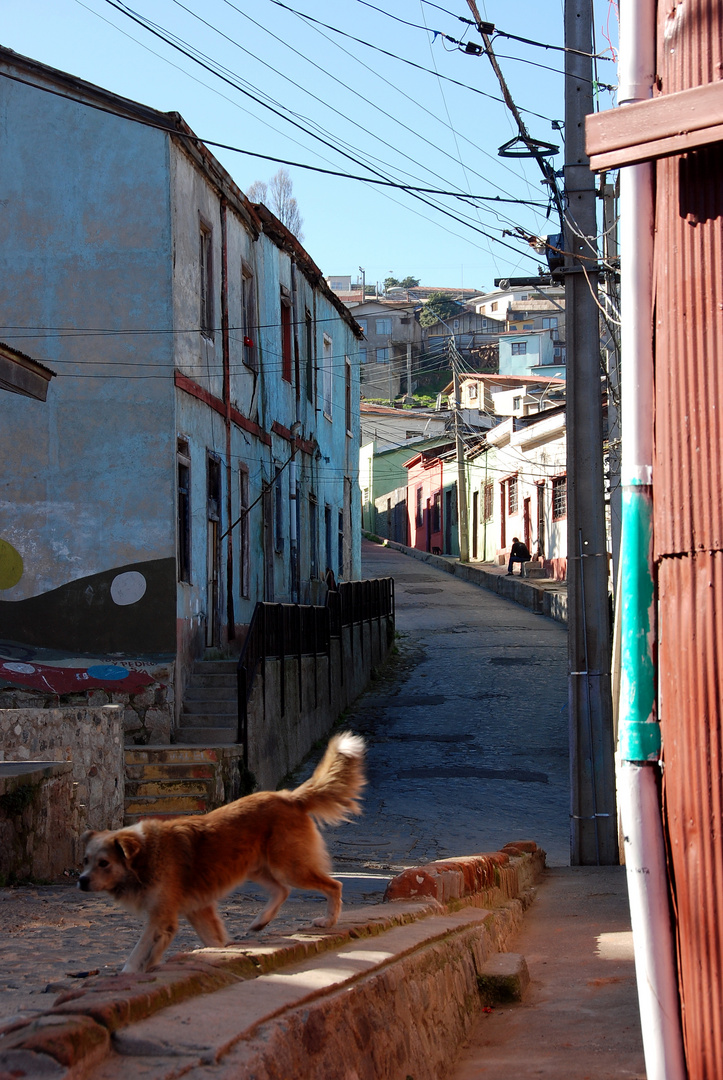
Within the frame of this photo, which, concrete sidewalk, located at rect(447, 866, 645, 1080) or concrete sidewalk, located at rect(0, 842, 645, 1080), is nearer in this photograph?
concrete sidewalk, located at rect(0, 842, 645, 1080)

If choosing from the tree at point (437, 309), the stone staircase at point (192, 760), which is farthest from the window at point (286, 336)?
the tree at point (437, 309)

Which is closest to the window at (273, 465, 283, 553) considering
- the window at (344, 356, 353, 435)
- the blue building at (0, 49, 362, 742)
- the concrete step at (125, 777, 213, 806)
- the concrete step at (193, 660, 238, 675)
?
the blue building at (0, 49, 362, 742)

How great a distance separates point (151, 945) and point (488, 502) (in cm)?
4385

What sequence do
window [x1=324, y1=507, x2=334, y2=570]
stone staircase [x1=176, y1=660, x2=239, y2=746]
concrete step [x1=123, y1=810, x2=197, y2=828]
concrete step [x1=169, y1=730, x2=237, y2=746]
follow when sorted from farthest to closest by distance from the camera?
window [x1=324, y1=507, x2=334, y2=570]
stone staircase [x1=176, y1=660, x2=239, y2=746]
concrete step [x1=169, y1=730, x2=237, y2=746]
concrete step [x1=123, y1=810, x2=197, y2=828]

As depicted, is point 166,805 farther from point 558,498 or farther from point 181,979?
Result: point 558,498

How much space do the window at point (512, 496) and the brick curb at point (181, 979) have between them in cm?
3606

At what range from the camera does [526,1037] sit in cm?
545

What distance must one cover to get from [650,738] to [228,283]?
54.8ft

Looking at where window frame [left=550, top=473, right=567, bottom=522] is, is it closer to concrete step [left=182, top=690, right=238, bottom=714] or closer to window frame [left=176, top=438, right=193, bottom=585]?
window frame [left=176, top=438, right=193, bottom=585]

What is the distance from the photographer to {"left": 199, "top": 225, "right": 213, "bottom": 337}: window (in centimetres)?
1767

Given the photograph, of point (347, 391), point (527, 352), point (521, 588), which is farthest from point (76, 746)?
point (527, 352)

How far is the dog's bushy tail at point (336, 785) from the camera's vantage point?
605 cm

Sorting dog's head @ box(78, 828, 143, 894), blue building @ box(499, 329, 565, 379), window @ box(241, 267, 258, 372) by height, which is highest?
blue building @ box(499, 329, 565, 379)

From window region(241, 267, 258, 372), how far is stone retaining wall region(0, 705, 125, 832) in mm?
9758
